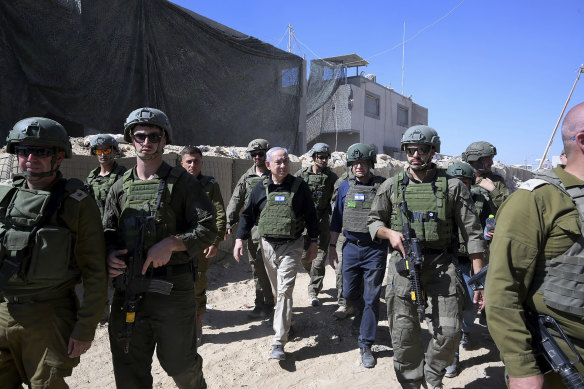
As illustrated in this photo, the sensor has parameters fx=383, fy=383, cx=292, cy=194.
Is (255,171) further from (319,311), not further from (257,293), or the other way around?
(319,311)

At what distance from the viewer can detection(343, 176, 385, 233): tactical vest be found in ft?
14.4

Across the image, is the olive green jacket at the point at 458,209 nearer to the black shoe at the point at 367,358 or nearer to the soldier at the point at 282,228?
the soldier at the point at 282,228

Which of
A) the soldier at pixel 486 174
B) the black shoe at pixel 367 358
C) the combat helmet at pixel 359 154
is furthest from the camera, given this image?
the soldier at pixel 486 174

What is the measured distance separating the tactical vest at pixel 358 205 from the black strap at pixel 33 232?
2999 mm

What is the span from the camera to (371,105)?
25891mm

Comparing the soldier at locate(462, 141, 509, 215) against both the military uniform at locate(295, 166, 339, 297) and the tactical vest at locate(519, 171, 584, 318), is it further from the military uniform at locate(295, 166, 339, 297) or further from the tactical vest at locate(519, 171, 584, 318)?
the tactical vest at locate(519, 171, 584, 318)

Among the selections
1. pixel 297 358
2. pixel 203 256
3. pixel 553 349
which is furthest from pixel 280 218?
pixel 553 349

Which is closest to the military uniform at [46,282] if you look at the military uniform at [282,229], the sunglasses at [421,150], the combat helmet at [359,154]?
the military uniform at [282,229]

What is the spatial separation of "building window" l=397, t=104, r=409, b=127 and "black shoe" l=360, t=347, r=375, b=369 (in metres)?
27.3

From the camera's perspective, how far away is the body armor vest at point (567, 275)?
5.09ft

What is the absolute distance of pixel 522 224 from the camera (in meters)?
1.66

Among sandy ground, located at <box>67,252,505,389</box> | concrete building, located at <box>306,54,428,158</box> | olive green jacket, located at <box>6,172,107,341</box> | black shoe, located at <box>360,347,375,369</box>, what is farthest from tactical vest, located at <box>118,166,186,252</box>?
concrete building, located at <box>306,54,428,158</box>

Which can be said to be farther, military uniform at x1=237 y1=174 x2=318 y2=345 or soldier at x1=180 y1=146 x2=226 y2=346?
soldier at x1=180 y1=146 x2=226 y2=346

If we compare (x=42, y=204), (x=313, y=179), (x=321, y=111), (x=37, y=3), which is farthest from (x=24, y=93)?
(x=321, y=111)
